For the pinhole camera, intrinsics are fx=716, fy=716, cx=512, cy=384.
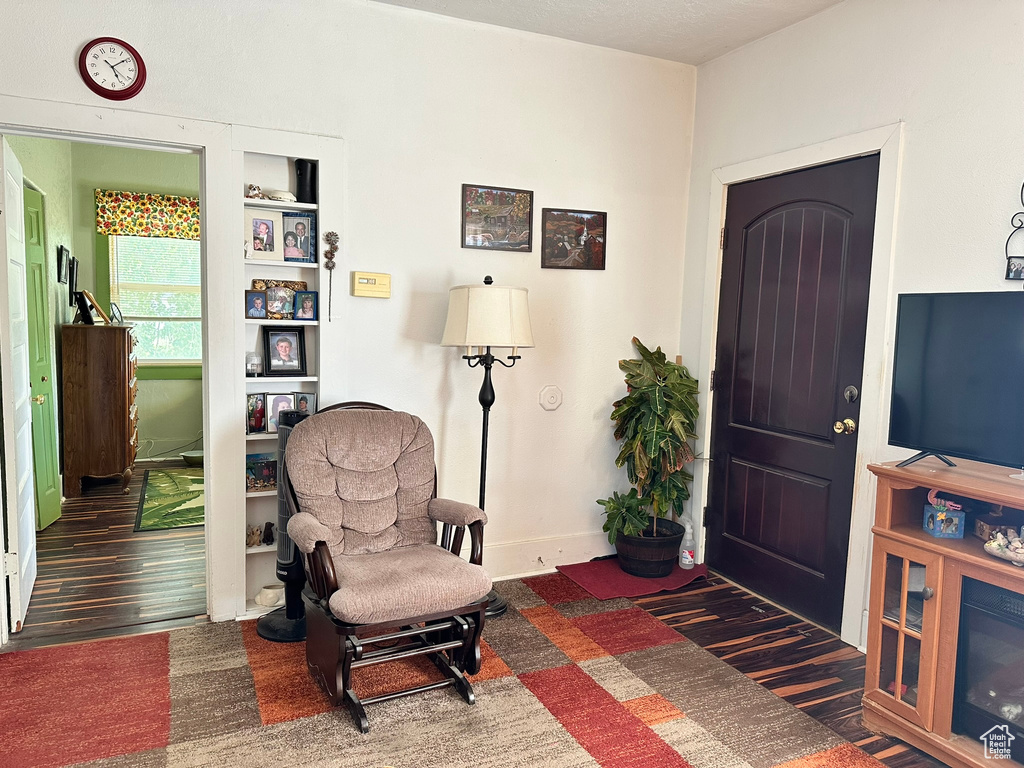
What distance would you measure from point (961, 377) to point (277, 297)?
2.65 m

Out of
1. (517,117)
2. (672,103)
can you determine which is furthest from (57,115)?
(672,103)

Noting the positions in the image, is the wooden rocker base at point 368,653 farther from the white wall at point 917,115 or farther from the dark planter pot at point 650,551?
the white wall at point 917,115

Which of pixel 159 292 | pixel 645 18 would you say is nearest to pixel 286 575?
pixel 645 18

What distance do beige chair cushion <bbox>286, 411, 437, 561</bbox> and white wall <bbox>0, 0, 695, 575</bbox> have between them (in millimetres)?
438

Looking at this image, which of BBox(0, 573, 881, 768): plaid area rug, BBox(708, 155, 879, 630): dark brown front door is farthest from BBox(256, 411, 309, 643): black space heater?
BBox(708, 155, 879, 630): dark brown front door

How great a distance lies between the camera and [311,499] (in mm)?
2707

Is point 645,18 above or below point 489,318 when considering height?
above

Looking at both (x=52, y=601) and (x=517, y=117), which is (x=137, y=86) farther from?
(x=52, y=601)

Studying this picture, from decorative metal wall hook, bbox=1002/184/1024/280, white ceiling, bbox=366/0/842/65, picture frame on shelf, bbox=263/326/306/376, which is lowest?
picture frame on shelf, bbox=263/326/306/376

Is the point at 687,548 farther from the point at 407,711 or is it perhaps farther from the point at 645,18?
the point at 645,18

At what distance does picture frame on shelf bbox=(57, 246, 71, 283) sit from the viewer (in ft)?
16.6

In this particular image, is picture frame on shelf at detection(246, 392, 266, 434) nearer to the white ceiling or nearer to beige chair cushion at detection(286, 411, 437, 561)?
beige chair cushion at detection(286, 411, 437, 561)

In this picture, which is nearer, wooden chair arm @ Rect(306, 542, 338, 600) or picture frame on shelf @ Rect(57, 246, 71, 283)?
wooden chair arm @ Rect(306, 542, 338, 600)

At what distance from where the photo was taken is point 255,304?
3119mm
